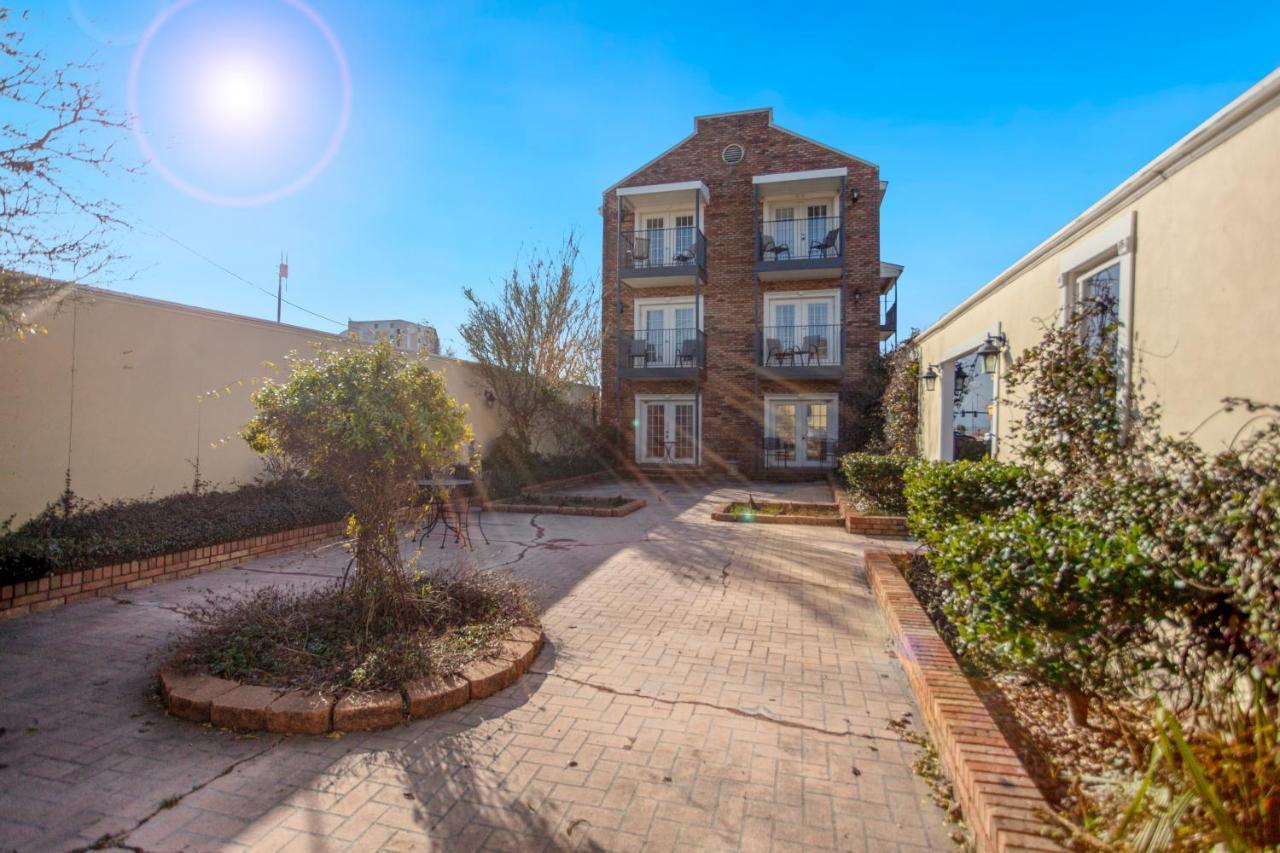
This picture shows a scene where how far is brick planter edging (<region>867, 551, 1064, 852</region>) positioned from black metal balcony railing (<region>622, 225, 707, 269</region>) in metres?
14.7

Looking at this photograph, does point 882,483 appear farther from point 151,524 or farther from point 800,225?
point 800,225

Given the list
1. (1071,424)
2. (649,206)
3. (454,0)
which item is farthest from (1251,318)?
(649,206)

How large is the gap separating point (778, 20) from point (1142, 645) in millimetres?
8083

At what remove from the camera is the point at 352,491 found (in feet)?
12.5

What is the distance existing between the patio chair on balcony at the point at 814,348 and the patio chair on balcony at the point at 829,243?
90.8 inches

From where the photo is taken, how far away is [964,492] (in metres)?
5.25

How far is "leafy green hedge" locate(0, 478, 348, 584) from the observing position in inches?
187

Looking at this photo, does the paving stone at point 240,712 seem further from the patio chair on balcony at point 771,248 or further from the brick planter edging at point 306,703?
the patio chair on balcony at point 771,248

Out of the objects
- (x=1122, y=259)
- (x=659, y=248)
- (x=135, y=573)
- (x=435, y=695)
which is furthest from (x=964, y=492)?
(x=659, y=248)

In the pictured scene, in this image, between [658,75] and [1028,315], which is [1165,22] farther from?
[658,75]

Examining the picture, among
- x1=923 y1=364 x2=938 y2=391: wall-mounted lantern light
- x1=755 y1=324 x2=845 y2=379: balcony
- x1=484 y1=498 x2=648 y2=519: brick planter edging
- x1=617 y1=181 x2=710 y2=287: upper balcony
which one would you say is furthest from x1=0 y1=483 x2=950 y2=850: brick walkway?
x1=617 y1=181 x2=710 y2=287: upper balcony

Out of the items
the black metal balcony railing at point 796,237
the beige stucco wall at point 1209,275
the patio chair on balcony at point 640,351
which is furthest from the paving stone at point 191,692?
the black metal balcony railing at point 796,237

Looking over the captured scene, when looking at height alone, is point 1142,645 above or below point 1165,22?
below

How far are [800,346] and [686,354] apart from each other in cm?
311
